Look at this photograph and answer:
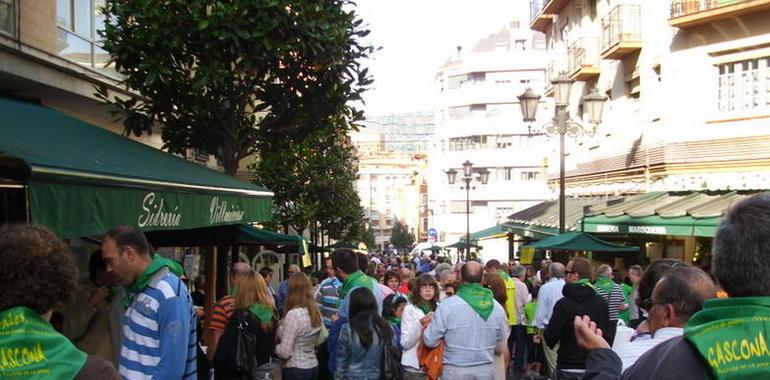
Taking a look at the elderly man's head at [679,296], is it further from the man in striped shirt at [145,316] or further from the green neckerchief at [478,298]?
the green neckerchief at [478,298]

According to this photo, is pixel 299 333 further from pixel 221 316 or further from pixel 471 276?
pixel 471 276

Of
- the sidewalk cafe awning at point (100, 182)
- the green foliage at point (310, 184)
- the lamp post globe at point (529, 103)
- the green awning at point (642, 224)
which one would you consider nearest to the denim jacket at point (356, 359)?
the sidewalk cafe awning at point (100, 182)

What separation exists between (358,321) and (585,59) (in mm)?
22089

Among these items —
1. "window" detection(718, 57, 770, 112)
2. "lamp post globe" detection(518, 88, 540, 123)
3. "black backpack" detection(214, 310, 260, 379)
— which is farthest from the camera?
"window" detection(718, 57, 770, 112)

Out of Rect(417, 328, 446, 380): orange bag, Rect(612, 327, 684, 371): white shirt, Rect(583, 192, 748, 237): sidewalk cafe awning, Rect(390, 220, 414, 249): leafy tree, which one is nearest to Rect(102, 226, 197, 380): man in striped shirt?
Rect(612, 327, 684, 371): white shirt

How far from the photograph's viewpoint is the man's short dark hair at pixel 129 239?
191 inches

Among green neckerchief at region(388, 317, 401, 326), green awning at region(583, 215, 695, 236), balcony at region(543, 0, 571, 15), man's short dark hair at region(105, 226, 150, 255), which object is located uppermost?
balcony at region(543, 0, 571, 15)

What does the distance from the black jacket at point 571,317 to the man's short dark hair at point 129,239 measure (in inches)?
186

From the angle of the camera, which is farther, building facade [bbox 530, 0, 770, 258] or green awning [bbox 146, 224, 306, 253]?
building facade [bbox 530, 0, 770, 258]

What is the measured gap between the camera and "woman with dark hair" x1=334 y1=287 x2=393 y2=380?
7.45 metres

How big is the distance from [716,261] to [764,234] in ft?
0.57

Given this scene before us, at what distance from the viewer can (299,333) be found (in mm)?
7918

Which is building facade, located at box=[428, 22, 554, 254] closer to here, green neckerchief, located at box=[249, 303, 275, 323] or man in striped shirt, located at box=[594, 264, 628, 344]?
man in striped shirt, located at box=[594, 264, 628, 344]

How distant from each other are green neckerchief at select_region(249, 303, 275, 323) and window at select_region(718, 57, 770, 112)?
14.2 m
